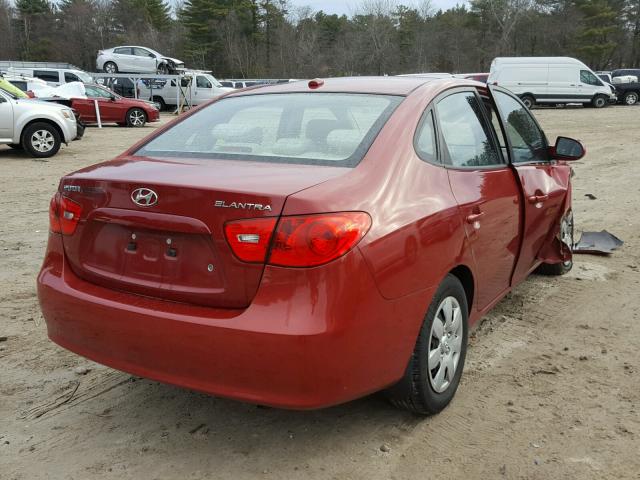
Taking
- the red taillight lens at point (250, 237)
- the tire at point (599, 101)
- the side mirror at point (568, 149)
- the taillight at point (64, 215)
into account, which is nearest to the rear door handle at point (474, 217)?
the red taillight lens at point (250, 237)

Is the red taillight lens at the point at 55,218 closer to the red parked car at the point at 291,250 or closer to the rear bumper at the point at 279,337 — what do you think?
the red parked car at the point at 291,250

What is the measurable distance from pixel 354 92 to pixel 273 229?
50.3 inches

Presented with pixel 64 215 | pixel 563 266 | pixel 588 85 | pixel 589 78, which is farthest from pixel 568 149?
pixel 589 78

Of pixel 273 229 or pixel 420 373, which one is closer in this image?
pixel 273 229

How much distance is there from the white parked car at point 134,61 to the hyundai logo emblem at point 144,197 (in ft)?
115

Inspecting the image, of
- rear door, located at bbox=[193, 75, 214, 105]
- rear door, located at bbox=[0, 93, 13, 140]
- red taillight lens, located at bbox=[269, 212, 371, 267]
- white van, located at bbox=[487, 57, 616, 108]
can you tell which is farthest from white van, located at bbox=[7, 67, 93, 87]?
red taillight lens, located at bbox=[269, 212, 371, 267]

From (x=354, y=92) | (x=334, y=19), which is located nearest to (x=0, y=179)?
(x=354, y=92)

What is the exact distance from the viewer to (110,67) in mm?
36406

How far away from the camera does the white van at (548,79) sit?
30.3 metres

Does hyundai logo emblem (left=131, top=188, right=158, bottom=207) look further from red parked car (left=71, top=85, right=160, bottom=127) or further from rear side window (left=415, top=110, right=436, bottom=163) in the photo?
red parked car (left=71, top=85, right=160, bottom=127)

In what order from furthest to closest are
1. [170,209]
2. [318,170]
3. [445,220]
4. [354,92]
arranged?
[354,92] → [445,220] → [318,170] → [170,209]

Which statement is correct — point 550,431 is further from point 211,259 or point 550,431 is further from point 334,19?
point 334,19

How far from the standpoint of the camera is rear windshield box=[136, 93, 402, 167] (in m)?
2.80

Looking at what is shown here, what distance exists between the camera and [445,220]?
2793 millimetres
